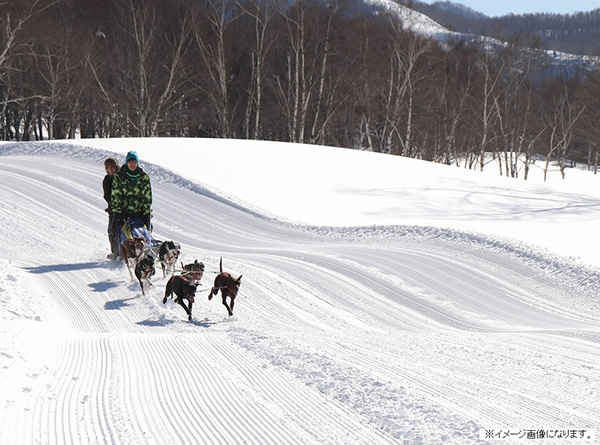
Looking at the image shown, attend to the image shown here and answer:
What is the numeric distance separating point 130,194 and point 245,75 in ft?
131

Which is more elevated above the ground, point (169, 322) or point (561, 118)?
point (561, 118)

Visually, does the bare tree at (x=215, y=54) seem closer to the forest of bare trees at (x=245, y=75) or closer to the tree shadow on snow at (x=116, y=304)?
the forest of bare trees at (x=245, y=75)

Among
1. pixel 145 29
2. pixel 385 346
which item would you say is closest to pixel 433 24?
pixel 145 29

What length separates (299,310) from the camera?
9.50m

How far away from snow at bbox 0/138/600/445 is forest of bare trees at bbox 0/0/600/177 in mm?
17022

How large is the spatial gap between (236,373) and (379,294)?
573cm

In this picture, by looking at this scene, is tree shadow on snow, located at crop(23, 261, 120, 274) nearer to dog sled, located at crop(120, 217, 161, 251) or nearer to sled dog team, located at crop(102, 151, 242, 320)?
sled dog team, located at crop(102, 151, 242, 320)

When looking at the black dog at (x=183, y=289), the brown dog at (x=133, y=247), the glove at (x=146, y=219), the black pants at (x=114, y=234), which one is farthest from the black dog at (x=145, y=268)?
the black pants at (x=114, y=234)

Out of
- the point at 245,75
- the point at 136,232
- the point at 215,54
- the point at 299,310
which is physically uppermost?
the point at 215,54

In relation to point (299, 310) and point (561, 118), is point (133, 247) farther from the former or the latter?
point (561, 118)

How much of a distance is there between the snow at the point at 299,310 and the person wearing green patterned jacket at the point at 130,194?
1207mm

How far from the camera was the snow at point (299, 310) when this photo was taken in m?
4.18

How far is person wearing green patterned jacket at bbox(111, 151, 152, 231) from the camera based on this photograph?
10250 mm

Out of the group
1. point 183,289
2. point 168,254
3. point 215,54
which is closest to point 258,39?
point 215,54
